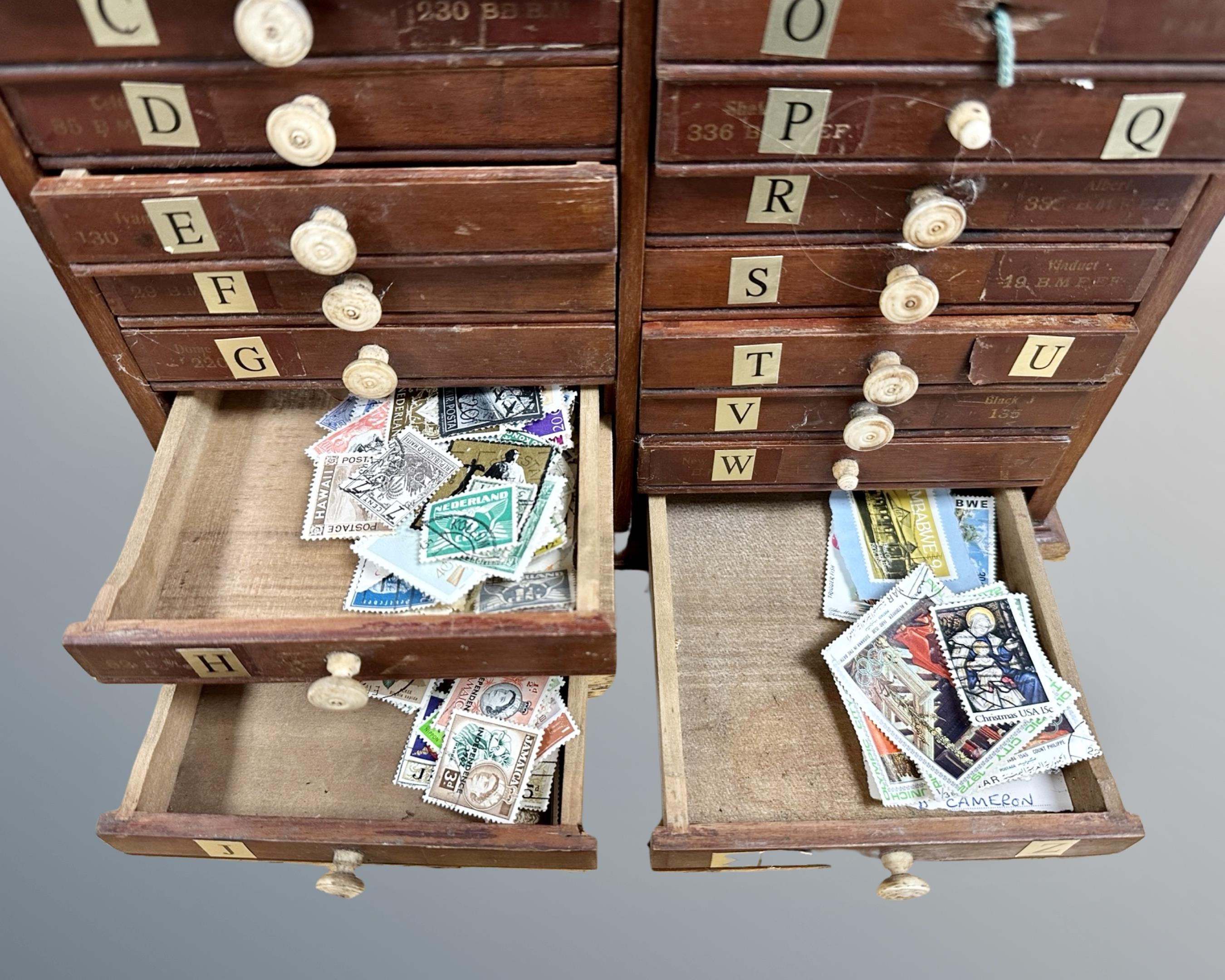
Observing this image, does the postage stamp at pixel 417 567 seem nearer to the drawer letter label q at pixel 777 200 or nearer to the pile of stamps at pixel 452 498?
the pile of stamps at pixel 452 498

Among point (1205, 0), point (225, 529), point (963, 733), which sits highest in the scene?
point (1205, 0)

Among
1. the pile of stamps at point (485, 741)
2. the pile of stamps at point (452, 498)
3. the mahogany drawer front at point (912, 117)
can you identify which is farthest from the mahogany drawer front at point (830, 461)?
the mahogany drawer front at point (912, 117)

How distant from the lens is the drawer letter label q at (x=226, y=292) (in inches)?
51.6

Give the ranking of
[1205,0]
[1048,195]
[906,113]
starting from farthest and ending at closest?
[1048,195] → [906,113] → [1205,0]

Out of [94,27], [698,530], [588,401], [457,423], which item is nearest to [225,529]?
[457,423]

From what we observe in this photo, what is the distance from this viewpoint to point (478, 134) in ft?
3.77

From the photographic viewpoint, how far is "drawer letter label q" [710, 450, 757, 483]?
165cm

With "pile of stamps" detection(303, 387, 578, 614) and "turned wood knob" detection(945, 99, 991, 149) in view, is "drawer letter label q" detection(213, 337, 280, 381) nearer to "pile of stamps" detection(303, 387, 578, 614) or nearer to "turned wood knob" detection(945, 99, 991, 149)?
"pile of stamps" detection(303, 387, 578, 614)

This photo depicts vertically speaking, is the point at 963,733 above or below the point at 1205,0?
below

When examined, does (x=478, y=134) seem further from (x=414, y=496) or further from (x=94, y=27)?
(x=414, y=496)

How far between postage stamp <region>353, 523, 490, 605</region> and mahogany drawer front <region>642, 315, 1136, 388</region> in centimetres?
42

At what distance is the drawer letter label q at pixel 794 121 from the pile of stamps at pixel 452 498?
22.2 inches

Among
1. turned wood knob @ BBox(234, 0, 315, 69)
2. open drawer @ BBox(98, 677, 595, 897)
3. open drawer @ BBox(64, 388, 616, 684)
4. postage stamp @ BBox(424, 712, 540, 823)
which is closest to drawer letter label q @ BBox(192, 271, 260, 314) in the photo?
open drawer @ BBox(64, 388, 616, 684)

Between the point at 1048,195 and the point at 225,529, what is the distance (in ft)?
4.37
